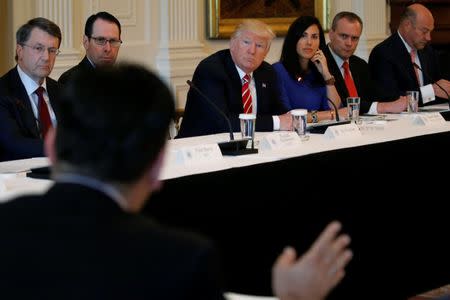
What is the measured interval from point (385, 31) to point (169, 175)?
20.9ft

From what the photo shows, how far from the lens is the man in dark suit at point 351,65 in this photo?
6.02m

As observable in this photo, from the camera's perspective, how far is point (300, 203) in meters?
3.75

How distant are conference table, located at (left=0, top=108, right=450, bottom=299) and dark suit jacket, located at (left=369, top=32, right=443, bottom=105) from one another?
1.75 metres

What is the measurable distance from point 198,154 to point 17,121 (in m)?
1.08

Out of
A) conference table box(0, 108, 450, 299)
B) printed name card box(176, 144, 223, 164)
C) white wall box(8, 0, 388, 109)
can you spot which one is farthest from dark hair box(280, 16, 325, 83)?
printed name card box(176, 144, 223, 164)

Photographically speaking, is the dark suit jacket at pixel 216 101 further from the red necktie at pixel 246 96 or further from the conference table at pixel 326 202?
the conference table at pixel 326 202

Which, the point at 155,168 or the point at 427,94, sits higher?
the point at 155,168

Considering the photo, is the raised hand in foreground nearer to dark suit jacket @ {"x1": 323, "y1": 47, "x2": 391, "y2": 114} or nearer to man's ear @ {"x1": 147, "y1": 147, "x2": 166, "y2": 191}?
man's ear @ {"x1": 147, "y1": 147, "x2": 166, "y2": 191}

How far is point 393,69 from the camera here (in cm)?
663

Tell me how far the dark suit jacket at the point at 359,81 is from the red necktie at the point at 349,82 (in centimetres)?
3

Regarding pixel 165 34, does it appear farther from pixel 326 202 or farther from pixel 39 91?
pixel 326 202

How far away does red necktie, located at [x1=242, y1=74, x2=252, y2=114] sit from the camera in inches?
207

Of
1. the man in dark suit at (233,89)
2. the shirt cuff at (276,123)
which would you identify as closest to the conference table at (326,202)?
the shirt cuff at (276,123)

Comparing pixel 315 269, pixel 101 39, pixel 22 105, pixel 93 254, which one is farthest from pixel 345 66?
pixel 93 254
